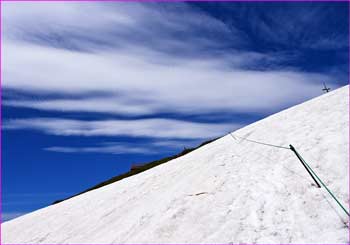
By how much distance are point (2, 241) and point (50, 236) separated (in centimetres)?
570

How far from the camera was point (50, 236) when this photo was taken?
17.8m

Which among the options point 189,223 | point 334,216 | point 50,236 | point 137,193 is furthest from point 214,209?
point 50,236

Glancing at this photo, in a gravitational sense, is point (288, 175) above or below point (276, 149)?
below

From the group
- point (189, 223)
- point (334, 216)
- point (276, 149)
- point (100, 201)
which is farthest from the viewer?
point (100, 201)

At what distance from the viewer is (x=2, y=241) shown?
70.9 feet

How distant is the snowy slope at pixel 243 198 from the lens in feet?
33.8

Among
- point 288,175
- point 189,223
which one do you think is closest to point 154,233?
point 189,223

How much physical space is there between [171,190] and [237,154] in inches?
144

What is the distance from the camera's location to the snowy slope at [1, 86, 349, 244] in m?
10.3

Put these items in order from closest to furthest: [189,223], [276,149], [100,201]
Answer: [189,223]
[276,149]
[100,201]

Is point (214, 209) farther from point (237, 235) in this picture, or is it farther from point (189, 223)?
point (237, 235)

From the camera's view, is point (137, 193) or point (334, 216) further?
point (137, 193)

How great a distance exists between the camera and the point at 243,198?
485 inches

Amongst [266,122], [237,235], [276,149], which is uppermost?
[266,122]
